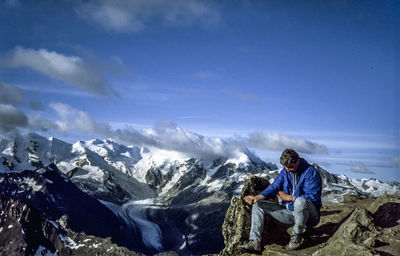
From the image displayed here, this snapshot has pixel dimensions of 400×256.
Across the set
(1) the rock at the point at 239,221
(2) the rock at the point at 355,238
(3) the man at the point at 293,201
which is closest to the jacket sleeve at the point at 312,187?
(3) the man at the point at 293,201

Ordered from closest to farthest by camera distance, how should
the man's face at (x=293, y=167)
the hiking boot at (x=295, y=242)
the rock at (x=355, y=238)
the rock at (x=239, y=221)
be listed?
Result: the rock at (x=355, y=238)
the hiking boot at (x=295, y=242)
the man's face at (x=293, y=167)
the rock at (x=239, y=221)

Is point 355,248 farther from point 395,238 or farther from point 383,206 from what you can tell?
point 383,206

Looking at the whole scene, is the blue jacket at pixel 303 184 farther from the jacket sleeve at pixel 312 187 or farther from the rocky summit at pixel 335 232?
the rocky summit at pixel 335 232

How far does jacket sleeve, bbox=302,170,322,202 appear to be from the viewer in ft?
41.0

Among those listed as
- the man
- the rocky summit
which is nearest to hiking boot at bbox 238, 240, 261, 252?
the man

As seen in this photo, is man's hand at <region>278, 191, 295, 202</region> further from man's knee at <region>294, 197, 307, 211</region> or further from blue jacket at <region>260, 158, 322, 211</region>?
man's knee at <region>294, 197, 307, 211</region>

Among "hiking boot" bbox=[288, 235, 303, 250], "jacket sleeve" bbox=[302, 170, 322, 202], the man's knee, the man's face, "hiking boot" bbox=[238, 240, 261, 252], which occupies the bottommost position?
"hiking boot" bbox=[238, 240, 261, 252]

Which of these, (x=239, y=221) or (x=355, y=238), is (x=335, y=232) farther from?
(x=239, y=221)

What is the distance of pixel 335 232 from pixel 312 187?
8.72ft

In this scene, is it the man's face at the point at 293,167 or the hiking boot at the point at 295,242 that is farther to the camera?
the man's face at the point at 293,167

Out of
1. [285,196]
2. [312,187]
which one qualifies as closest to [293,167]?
[312,187]

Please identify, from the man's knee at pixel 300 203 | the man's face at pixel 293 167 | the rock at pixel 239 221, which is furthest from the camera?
the rock at pixel 239 221

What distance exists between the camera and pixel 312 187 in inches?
493

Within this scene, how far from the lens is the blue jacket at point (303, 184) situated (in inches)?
493
